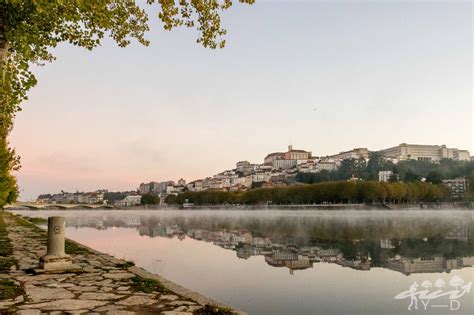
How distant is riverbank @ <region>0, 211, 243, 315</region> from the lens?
251 inches

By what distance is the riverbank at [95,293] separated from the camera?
6.38 meters

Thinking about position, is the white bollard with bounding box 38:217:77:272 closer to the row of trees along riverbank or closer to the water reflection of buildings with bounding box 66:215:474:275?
the water reflection of buildings with bounding box 66:215:474:275

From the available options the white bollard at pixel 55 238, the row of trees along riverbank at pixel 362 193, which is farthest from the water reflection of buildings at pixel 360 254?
the row of trees along riverbank at pixel 362 193

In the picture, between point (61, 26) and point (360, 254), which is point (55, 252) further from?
point (360, 254)

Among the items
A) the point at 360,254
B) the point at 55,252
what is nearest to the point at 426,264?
the point at 360,254

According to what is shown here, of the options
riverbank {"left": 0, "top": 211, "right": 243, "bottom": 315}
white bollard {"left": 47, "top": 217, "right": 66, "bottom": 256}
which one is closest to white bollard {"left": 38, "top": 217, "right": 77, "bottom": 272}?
white bollard {"left": 47, "top": 217, "right": 66, "bottom": 256}

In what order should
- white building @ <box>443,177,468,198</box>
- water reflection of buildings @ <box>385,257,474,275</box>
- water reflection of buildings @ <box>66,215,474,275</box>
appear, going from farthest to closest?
white building @ <box>443,177,468,198</box>, water reflection of buildings @ <box>66,215,474,275</box>, water reflection of buildings @ <box>385,257,474,275</box>

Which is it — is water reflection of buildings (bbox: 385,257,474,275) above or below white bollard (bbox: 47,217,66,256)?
below

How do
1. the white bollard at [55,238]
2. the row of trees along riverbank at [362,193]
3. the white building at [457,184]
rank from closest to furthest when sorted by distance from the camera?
1. the white bollard at [55,238]
2. the row of trees along riverbank at [362,193]
3. the white building at [457,184]

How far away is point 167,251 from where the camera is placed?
59.5ft

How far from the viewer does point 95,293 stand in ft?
24.6

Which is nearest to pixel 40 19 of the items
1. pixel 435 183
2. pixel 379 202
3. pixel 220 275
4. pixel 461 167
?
pixel 220 275

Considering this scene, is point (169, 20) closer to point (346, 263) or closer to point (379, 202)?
point (346, 263)

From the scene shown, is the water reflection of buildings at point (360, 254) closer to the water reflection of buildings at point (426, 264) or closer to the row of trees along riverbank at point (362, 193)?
the water reflection of buildings at point (426, 264)
